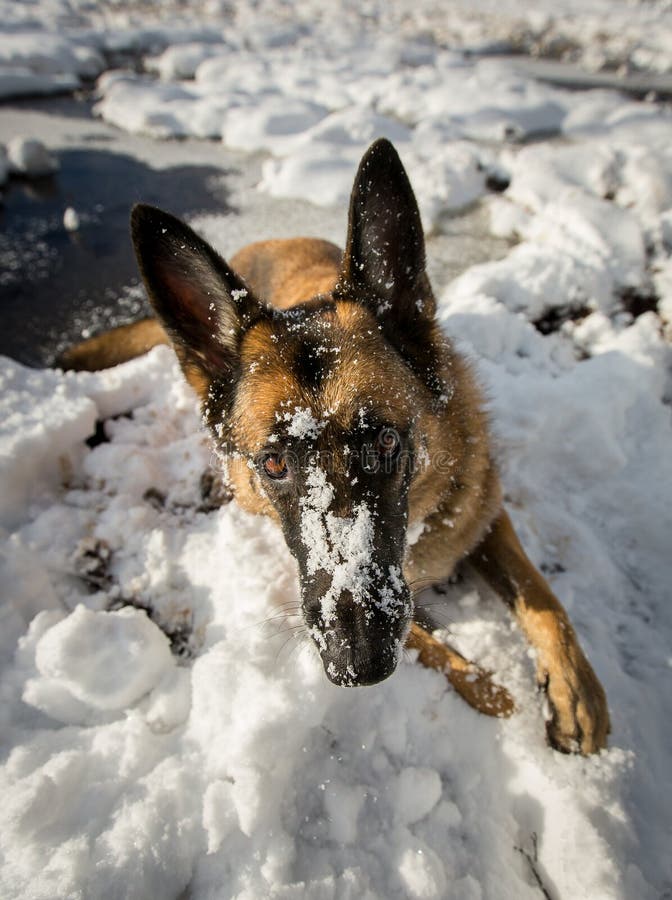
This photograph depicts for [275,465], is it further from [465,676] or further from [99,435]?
[99,435]

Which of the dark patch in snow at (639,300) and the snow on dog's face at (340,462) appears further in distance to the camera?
the dark patch in snow at (639,300)

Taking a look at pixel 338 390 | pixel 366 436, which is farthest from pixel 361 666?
pixel 338 390

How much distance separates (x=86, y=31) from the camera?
14.3 meters

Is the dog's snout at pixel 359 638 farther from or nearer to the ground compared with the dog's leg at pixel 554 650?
farther from the ground

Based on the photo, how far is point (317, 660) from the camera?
76.4 inches

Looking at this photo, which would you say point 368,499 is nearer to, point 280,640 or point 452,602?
point 280,640

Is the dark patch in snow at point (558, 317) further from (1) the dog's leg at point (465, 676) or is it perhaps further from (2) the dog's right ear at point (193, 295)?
(1) the dog's leg at point (465, 676)

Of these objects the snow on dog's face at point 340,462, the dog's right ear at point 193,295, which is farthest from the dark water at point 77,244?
the snow on dog's face at point 340,462

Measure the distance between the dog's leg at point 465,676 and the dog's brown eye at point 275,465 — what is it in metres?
0.90

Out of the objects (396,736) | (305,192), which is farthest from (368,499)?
(305,192)

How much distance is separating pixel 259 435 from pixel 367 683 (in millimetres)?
964

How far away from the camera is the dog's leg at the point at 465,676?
192 cm

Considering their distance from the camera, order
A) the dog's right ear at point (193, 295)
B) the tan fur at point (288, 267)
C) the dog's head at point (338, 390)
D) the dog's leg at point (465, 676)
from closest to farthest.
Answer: the dog's head at point (338, 390)
the dog's right ear at point (193, 295)
the dog's leg at point (465, 676)
the tan fur at point (288, 267)

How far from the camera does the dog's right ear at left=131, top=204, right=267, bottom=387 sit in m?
1.81
